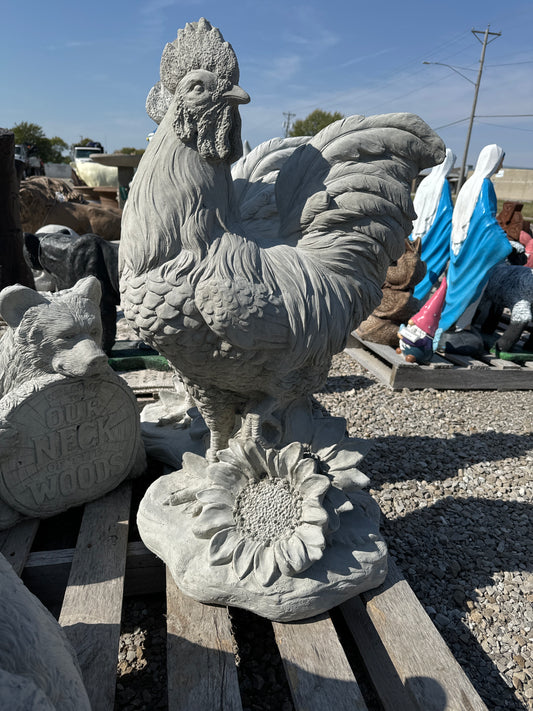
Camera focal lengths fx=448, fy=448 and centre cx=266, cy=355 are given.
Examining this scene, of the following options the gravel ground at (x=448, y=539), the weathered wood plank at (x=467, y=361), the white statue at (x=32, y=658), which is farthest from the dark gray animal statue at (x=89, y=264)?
the weathered wood plank at (x=467, y=361)

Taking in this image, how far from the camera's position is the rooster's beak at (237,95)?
158cm

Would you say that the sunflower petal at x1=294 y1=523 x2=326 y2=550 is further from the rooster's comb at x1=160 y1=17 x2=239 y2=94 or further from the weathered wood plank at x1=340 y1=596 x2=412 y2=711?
the rooster's comb at x1=160 y1=17 x2=239 y2=94

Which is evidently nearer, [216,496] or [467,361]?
[216,496]

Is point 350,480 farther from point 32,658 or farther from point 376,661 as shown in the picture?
point 32,658

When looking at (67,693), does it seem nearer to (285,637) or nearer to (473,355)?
(285,637)

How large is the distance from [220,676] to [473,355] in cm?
483

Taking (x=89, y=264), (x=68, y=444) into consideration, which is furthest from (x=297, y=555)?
(x=89, y=264)

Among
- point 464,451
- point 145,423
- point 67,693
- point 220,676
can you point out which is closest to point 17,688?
point 67,693

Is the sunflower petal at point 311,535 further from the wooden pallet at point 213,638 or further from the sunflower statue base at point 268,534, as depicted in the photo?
the wooden pallet at point 213,638

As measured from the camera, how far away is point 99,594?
180cm

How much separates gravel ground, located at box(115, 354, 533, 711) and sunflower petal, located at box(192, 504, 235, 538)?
Answer: 61 centimetres

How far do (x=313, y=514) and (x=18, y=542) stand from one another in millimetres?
1334

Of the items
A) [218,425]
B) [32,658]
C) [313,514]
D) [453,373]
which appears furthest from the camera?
[453,373]

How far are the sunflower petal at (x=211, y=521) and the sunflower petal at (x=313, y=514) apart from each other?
0.30 meters
